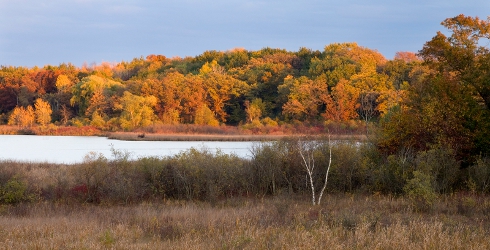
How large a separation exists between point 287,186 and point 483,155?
301 inches

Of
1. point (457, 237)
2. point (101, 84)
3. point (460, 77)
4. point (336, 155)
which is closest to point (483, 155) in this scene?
point (460, 77)

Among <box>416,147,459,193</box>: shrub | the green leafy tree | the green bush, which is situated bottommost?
the green bush

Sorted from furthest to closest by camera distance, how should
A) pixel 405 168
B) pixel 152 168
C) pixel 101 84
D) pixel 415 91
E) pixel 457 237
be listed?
1. pixel 101 84
2. pixel 415 91
3. pixel 152 168
4. pixel 405 168
5. pixel 457 237

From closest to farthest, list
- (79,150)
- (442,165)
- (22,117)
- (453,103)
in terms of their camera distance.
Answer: (442,165)
(453,103)
(79,150)
(22,117)

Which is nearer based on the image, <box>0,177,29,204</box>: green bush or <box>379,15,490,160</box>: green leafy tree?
<box>0,177,29,204</box>: green bush

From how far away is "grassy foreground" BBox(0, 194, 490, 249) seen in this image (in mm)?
9352

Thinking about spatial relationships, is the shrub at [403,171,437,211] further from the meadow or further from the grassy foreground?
the grassy foreground

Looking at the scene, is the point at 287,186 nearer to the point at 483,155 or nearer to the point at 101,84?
the point at 483,155

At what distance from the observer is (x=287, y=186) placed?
66.7 feet

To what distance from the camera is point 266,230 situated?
34.9ft

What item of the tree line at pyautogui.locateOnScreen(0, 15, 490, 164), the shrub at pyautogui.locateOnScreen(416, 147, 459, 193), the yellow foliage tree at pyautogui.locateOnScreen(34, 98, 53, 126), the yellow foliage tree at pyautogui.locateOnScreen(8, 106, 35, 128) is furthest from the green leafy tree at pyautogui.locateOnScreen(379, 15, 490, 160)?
the yellow foliage tree at pyautogui.locateOnScreen(8, 106, 35, 128)

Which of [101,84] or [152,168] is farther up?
[101,84]

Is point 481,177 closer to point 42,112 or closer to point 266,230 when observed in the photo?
point 266,230

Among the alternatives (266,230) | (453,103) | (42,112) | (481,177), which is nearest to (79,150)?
(453,103)
